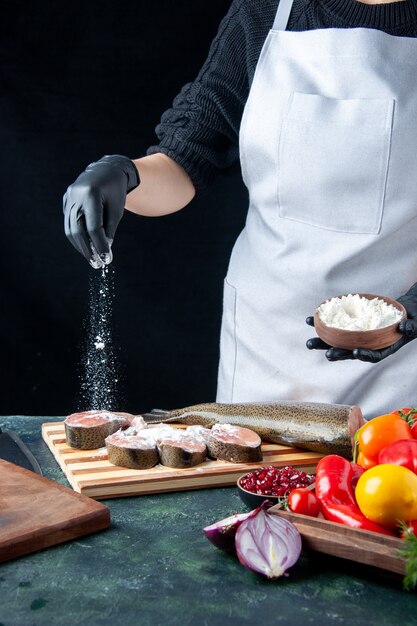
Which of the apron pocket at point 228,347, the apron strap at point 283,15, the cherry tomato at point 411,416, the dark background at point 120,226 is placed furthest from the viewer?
the dark background at point 120,226

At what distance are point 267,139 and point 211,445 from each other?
957 mm

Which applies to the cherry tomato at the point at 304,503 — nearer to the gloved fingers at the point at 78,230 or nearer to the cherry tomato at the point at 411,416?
the cherry tomato at the point at 411,416

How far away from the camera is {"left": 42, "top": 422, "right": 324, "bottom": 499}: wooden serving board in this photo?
175 centimetres

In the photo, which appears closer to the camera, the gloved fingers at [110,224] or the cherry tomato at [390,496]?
the cherry tomato at [390,496]

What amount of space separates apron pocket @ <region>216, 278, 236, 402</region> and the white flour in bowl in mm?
602

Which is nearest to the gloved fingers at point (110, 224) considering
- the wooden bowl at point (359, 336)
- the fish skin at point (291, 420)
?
the fish skin at point (291, 420)

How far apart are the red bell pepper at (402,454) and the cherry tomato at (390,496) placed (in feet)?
0.16

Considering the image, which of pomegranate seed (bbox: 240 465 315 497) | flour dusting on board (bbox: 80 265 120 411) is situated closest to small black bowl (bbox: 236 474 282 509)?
pomegranate seed (bbox: 240 465 315 497)

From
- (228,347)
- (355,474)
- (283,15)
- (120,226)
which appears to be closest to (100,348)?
(120,226)

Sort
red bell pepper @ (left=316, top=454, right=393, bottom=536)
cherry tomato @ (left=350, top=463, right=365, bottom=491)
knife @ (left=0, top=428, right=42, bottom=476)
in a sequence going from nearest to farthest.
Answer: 1. red bell pepper @ (left=316, top=454, right=393, bottom=536)
2. cherry tomato @ (left=350, top=463, right=365, bottom=491)
3. knife @ (left=0, top=428, right=42, bottom=476)

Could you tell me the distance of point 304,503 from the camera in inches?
56.8

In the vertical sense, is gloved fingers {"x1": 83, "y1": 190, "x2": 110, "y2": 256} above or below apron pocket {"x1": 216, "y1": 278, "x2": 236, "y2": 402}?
above

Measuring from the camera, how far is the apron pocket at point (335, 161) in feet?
7.48

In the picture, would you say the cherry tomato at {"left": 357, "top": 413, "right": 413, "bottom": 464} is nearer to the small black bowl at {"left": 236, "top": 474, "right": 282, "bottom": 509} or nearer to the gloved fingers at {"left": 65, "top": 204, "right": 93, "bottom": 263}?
the small black bowl at {"left": 236, "top": 474, "right": 282, "bottom": 509}
